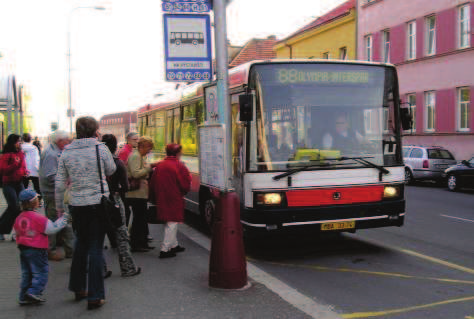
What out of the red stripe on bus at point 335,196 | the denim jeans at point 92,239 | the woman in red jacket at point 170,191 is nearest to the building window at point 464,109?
the red stripe on bus at point 335,196

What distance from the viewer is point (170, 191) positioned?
810 cm

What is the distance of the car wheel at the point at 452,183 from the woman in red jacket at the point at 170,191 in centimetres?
1457

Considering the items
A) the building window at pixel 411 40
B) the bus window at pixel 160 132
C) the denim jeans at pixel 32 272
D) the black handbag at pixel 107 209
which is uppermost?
the building window at pixel 411 40

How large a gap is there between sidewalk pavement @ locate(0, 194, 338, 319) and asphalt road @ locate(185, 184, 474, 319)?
433 mm

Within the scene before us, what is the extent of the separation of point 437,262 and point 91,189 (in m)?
4.75

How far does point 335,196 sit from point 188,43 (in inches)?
112

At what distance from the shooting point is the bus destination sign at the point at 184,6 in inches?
288

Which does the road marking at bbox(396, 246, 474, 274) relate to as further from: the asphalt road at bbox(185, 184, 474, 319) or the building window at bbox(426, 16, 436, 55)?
the building window at bbox(426, 16, 436, 55)

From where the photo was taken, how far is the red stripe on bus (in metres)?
7.84

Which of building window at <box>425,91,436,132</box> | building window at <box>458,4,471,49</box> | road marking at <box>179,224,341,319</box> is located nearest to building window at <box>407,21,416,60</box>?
building window at <box>425,91,436,132</box>

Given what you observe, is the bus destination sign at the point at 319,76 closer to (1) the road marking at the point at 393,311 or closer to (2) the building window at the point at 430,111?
(1) the road marking at the point at 393,311

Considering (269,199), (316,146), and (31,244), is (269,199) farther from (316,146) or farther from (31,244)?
(31,244)

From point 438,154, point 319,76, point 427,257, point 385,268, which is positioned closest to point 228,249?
point 385,268

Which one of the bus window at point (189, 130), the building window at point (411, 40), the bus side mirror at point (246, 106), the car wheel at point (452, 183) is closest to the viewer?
the bus side mirror at point (246, 106)
